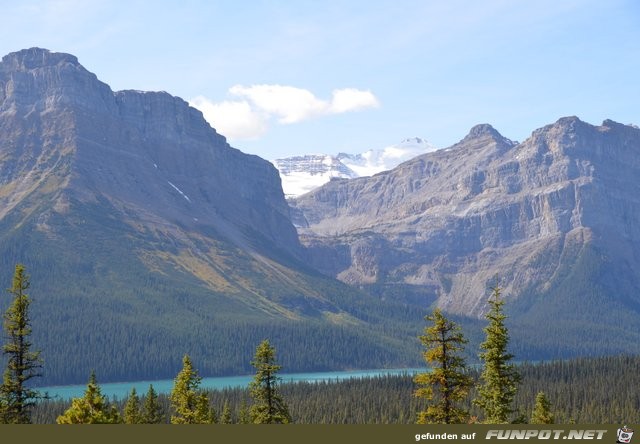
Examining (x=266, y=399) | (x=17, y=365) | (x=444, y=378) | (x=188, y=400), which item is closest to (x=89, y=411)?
(x=17, y=365)

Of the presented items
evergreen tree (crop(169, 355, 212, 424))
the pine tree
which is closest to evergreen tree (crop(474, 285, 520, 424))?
the pine tree

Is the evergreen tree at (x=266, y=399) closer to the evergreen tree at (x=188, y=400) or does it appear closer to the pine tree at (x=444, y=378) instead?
the evergreen tree at (x=188, y=400)

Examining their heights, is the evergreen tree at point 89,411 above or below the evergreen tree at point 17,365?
below

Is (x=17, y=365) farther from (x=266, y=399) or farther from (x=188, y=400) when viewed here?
(x=266, y=399)

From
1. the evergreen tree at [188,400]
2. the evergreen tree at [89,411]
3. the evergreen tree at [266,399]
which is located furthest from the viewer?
the evergreen tree at [188,400]

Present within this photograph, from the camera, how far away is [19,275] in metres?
70.9

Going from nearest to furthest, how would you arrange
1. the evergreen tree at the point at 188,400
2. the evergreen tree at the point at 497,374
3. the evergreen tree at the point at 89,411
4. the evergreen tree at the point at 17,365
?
the evergreen tree at the point at 89,411 → the evergreen tree at the point at 17,365 → the evergreen tree at the point at 497,374 → the evergreen tree at the point at 188,400

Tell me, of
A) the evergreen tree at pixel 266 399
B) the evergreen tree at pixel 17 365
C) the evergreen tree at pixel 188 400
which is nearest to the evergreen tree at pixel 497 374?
the evergreen tree at pixel 266 399

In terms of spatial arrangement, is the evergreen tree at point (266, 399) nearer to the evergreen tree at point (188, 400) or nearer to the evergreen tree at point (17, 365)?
the evergreen tree at point (188, 400)

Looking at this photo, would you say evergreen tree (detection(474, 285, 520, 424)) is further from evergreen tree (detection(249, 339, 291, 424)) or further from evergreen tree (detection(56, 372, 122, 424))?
evergreen tree (detection(56, 372, 122, 424))

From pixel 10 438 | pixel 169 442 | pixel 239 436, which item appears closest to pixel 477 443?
pixel 239 436

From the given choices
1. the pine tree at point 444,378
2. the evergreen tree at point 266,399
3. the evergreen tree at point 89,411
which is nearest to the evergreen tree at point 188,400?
the evergreen tree at point 266,399

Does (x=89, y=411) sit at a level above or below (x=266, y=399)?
above

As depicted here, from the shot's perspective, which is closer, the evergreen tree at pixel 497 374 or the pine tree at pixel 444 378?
the pine tree at pixel 444 378
